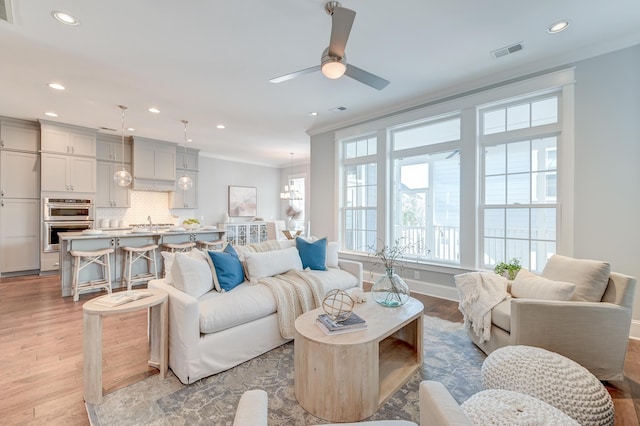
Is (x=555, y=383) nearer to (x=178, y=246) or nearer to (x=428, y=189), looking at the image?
(x=428, y=189)

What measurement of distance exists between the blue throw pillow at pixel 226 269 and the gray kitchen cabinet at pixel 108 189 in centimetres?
502

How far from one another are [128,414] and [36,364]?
1.25 meters

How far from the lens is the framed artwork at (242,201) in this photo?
28.0 ft

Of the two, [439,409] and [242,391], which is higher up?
[439,409]

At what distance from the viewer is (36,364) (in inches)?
89.5

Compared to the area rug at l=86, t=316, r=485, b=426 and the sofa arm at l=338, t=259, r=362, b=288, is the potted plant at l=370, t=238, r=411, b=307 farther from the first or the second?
the sofa arm at l=338, t=259, r=362, b=288

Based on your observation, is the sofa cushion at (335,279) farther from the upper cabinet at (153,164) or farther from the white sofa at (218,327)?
the upper cabinet at (153,164)

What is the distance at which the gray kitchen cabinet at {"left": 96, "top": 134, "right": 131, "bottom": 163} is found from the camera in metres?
6.01

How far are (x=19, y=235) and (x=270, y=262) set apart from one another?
5.50 m

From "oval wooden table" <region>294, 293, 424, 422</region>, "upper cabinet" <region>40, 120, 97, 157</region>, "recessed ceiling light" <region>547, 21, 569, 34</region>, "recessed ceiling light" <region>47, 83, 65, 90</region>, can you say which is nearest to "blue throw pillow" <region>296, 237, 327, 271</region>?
"oval wooden table" <region>294, 293, 424, 422</region>

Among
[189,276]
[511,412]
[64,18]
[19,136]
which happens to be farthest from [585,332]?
[19,136]

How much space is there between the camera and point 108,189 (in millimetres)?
6129

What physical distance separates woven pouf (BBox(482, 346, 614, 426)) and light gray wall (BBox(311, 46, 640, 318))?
6.51ft

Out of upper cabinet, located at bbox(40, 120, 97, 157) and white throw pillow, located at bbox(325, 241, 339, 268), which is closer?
white throw pillow, located at bbox(325, 241, 339, 268)
